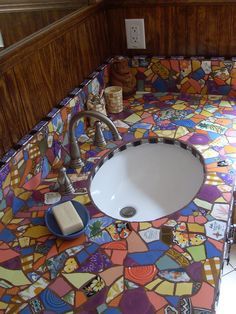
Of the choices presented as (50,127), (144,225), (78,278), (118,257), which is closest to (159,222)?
(144,225)

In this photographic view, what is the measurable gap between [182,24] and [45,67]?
60 centimetres

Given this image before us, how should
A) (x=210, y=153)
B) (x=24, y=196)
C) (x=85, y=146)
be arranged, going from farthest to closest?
1. (x=85, y=146)
2. (x=210, y=153)
3. (x=24, y=196)

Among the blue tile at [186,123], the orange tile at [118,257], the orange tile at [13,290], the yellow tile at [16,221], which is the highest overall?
the blue tile at [186,123]

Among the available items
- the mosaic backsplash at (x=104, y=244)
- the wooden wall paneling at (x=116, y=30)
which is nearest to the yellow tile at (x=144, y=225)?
the mosaic backsplash at (x=104, y=244)

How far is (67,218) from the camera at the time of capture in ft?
2.99

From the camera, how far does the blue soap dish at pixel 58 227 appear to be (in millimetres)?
893

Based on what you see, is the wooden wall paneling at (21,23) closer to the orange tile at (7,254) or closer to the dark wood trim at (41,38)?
the dark wood trim at (41,38)

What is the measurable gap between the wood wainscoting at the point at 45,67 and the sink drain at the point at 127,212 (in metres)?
0.41

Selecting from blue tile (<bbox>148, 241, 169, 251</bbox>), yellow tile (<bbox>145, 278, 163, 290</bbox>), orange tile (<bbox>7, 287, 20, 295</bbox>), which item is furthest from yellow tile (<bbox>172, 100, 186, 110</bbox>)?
orange tile (<bbox>7, 287, 20, 295</bbox>)

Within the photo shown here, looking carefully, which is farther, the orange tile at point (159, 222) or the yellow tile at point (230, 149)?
the yellow tile at point (230, 149)

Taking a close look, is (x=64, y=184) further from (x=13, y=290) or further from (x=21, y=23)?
(x=21, y=23)

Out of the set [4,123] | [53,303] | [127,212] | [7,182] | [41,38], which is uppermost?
[41,38]

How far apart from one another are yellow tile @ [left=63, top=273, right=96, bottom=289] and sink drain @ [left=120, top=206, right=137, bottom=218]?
1.23 ft

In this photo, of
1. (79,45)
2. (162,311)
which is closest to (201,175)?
(162,311)
